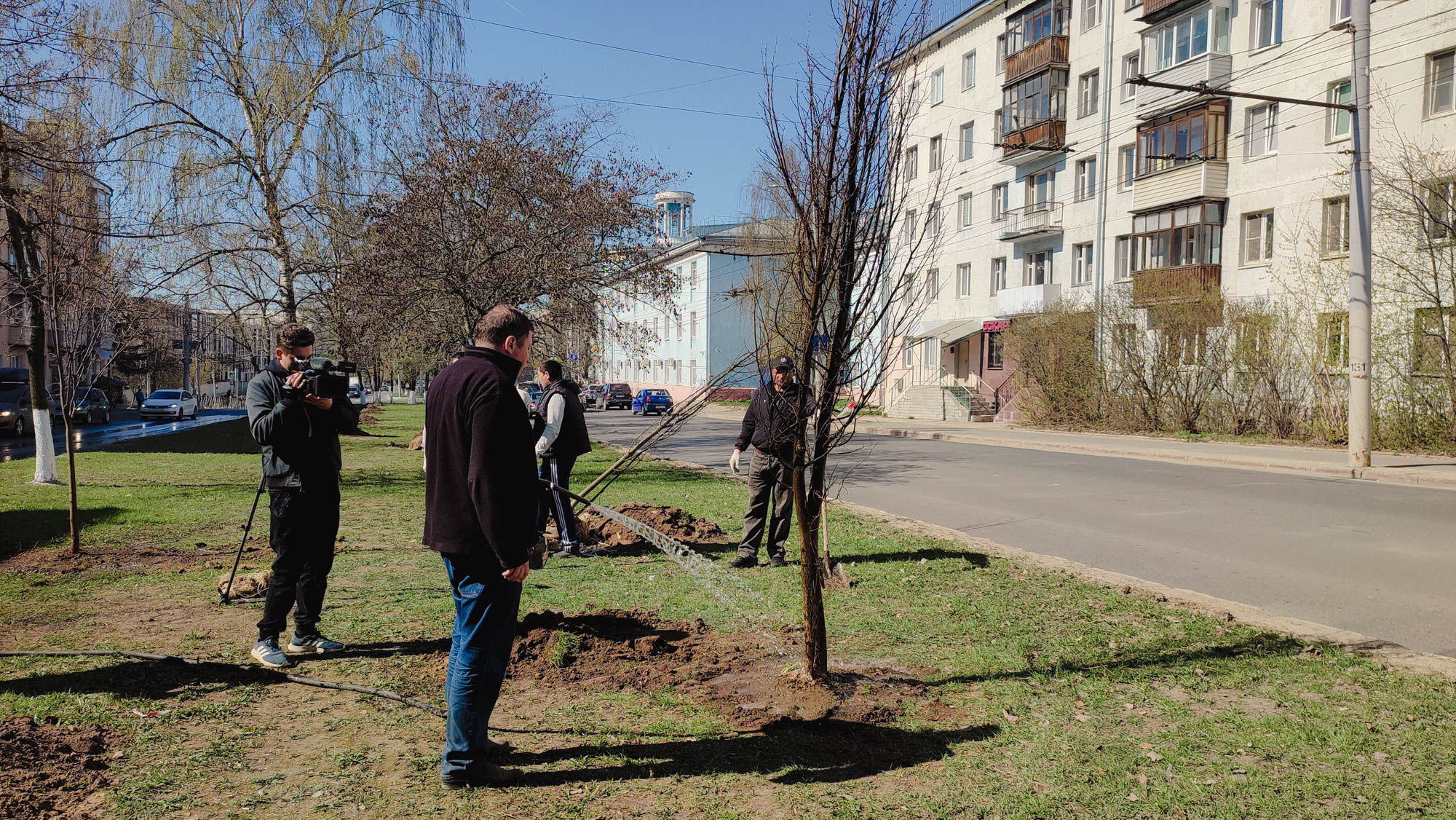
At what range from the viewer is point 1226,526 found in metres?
10.6

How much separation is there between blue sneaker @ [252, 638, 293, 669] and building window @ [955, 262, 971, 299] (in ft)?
132

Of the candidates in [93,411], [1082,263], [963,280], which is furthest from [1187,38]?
[93,411]

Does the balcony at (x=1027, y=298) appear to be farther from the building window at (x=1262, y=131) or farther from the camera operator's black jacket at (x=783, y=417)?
the camera operator's black jacket at (x=783, y=417)

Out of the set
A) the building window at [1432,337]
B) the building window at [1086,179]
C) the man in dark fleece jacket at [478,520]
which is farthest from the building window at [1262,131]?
the man in dark fleece jacket at [478,520]

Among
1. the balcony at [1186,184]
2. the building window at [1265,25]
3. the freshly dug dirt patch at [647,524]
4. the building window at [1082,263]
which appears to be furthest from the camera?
the building window at [1082,263]

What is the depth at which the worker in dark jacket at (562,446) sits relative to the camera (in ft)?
29.3

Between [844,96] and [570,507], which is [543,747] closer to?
[844,96]

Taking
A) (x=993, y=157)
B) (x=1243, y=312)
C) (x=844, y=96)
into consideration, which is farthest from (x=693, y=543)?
(x=993, y=157)

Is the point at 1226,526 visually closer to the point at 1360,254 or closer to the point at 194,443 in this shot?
the point at 1360,254

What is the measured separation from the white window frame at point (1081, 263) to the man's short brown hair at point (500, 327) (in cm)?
3442

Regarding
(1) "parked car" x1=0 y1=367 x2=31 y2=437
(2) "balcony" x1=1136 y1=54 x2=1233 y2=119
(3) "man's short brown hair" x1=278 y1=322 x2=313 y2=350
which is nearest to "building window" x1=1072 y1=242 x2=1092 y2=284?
(2) "balcony" x1=1136 y1=54 x2=1233 y2=119

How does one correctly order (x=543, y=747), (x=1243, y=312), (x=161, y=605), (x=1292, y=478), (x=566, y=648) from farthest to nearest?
(x=1243, y=312)
(x=1292, y=478)
(x=161, y=605)
(x=566, y=648)
(x=543, y=747)

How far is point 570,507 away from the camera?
9.02 metres

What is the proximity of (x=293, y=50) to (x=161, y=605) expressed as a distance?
18.1 meters
